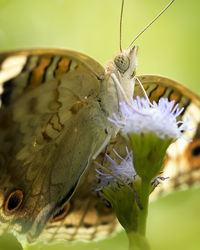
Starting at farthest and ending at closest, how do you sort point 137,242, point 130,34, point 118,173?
1. point 130,34
2. point 118,173
3. point 137,242

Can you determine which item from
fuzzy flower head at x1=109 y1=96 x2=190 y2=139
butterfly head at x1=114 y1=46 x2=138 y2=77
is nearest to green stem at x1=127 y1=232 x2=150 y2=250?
fuzzy flower head at x1=109 y1=96 x2=190 y2=139

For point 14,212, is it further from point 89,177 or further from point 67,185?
point 89,177

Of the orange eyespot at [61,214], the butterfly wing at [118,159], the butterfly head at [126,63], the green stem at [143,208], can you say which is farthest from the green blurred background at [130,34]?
the green stem at [143,208]

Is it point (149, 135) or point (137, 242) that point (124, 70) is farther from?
point (137, 242)

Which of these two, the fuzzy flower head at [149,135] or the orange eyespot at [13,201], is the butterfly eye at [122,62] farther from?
the orange eyespot at [13,201]

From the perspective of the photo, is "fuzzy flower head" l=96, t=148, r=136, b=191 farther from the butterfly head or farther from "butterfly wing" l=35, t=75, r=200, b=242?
the butterfly head

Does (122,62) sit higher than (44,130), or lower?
higher

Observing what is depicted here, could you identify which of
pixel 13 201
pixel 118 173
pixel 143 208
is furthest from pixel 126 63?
pixel 13 201

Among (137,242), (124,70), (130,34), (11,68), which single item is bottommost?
(137,242)
